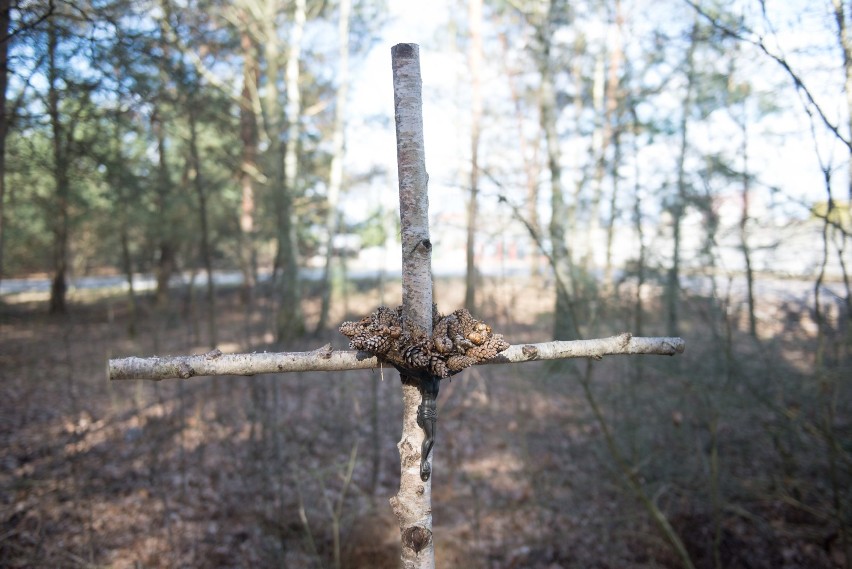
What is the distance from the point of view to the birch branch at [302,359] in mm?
1312

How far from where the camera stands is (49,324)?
1274cm

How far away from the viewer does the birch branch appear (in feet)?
4.31

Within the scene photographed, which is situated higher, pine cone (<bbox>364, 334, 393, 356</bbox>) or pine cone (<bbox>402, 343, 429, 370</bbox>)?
pine cone (<bbox>364, 334, 393, 356</bbox>)

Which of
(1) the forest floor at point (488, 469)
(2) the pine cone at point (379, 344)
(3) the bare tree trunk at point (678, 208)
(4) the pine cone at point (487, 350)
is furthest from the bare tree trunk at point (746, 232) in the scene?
(2) the pine cone at point (379, 344)

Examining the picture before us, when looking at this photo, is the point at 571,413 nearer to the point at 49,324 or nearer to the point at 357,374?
the point at 357,374

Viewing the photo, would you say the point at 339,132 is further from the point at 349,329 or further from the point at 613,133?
the point at 349,329

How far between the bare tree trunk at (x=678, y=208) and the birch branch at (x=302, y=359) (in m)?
4.61

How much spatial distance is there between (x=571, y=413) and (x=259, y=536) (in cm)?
476

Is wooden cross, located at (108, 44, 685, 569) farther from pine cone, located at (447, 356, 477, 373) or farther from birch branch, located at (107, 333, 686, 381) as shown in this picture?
pine cone, located at (447, 356, 477, 373)

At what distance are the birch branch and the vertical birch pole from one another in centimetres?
23

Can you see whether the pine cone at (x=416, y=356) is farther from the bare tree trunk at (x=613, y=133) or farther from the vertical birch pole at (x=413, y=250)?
the bare tree trunk at (x=613, y=133)

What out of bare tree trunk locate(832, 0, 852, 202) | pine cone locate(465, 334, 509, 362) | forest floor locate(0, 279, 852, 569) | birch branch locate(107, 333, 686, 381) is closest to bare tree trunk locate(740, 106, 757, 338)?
forest floor locate(0, 279, 852, 569)

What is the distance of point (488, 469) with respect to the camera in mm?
5988

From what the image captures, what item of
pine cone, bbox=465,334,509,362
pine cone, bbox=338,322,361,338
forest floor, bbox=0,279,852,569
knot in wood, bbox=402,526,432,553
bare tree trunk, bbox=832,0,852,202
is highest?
bare tree trunk, bbox=832,0,852,202
